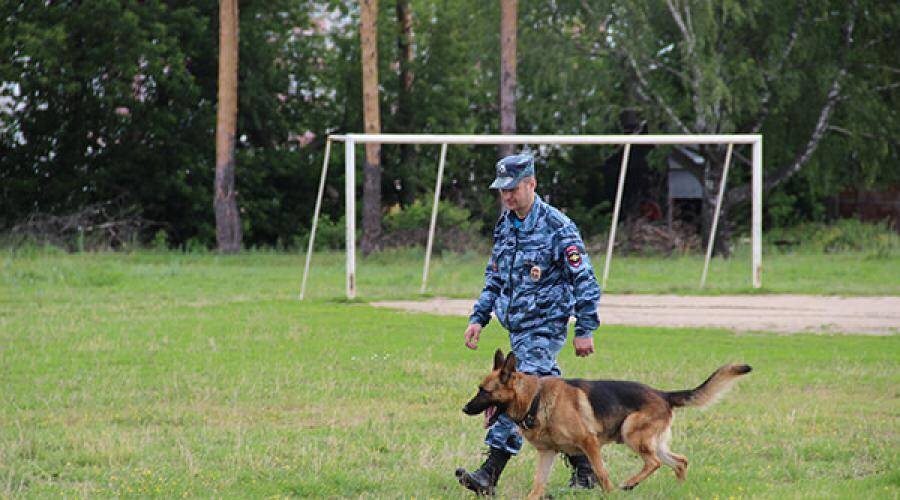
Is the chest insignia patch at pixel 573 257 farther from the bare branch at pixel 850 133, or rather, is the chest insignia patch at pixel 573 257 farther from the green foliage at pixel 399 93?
the bare branch at pixel 850 133

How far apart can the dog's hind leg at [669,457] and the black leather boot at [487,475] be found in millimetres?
805

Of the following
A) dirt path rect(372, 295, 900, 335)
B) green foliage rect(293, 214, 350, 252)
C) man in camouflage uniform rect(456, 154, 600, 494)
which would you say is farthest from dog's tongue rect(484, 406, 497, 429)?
green foliage rect(293, 214, 350, 252)

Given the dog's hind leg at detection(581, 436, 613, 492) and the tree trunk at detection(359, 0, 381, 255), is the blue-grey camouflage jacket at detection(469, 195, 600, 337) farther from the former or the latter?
the tree trunk at detection(359, 0, 381, 255)

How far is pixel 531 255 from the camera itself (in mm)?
7363

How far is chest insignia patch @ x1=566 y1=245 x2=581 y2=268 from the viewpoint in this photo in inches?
286

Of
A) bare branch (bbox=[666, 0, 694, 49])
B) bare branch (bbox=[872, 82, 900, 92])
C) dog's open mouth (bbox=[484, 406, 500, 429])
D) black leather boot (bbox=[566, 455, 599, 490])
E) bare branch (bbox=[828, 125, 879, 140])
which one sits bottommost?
black leather boot (bbox=[566, 455, 599, 490])

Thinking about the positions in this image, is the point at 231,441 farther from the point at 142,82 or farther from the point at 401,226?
the point at 142,82

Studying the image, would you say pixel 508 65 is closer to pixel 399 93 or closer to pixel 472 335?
pixel 399 93

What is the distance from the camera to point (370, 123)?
28531mm

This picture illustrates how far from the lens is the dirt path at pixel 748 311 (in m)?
16.6

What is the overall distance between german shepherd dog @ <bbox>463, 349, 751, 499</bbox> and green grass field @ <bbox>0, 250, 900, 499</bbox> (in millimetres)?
321

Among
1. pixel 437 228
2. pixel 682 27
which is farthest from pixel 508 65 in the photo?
pixel 682 27

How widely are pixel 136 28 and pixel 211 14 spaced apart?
3402 mm

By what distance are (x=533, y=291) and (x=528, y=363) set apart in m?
0.38
